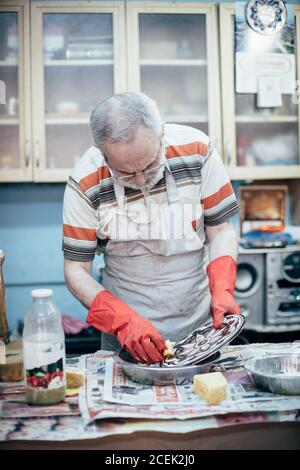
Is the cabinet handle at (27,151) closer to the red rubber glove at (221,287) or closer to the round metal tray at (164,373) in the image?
the red rubber glove at (221,287)

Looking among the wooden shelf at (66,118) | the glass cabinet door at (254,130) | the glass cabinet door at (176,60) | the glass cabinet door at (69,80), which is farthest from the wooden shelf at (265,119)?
the wooden shelf at (66,118)

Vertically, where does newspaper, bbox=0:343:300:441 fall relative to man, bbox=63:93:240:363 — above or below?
below

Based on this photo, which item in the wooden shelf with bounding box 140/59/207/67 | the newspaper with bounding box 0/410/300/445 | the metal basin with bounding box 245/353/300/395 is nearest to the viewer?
the newspaper with bounding box 0/410/300/445

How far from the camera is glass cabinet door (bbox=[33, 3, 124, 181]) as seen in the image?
2680mm

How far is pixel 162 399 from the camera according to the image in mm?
1076

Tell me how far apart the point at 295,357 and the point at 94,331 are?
1.44 metres

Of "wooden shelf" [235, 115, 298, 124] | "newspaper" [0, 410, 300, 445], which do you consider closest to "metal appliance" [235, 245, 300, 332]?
"wooden shelf" [235, 115, 298, 124]

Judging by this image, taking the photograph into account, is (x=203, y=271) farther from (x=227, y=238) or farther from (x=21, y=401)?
(x=21, y=401)

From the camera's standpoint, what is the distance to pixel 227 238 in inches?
63.2

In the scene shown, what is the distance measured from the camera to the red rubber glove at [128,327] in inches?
48.0

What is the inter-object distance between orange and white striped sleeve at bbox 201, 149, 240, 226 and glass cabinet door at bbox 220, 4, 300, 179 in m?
1.14

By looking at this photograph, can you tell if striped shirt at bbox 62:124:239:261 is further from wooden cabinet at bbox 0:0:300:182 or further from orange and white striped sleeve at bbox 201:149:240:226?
wooden cabinet at bbox 0:0:300:182

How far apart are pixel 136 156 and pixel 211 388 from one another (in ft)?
1.85

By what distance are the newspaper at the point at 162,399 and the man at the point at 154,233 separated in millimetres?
140
